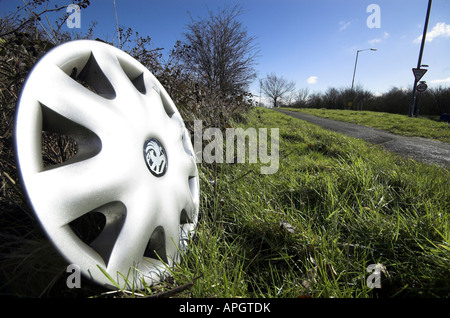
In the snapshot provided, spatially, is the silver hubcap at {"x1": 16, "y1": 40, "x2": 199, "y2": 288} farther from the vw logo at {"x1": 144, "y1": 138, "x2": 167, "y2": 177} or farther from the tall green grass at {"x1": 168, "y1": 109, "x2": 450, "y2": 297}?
the tall green grass at {"x1": 168, "y1": 109, "x2": 450, "y2": 297}

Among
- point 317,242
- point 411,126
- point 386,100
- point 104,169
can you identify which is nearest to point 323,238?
point 317,242

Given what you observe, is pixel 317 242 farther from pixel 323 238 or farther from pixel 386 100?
pixel 386 100

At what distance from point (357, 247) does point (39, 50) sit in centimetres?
229

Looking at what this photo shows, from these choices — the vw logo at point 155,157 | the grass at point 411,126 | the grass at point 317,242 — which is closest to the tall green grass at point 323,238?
the grass at point 317,242

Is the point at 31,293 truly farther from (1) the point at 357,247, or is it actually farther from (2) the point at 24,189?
(1) the point at 357,247

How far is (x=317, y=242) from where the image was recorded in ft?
3.97

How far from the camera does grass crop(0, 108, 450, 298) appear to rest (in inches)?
38.5

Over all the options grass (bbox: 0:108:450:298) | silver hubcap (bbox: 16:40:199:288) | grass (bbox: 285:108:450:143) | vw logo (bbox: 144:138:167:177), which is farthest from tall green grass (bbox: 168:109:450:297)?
grass (bbox: 285:108:450:143)

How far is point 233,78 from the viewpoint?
26.6ft

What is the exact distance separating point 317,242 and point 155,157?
101 cm

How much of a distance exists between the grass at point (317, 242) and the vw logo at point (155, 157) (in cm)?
46

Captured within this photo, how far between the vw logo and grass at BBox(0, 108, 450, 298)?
1.51 feet

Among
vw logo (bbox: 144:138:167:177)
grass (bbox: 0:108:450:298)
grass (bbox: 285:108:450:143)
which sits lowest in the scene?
grass (bbox: 0:108:450:298)
